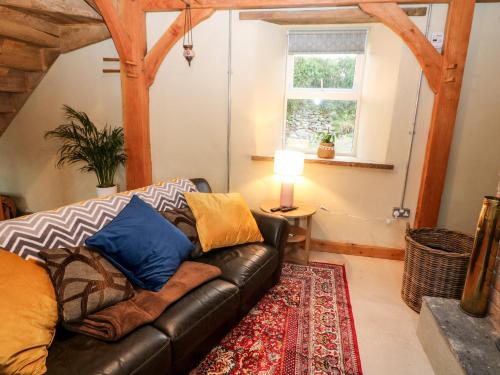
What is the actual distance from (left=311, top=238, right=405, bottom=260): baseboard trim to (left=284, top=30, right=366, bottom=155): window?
0.99m

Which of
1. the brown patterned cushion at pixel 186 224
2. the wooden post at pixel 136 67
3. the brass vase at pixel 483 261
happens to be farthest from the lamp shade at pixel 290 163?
the wooden post at pixel 136 67

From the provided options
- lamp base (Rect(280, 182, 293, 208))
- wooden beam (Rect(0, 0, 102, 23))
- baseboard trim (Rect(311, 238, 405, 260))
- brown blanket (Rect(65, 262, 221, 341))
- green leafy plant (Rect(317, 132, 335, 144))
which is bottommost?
baseboard trim (Rect(311, 238, 405, 260))

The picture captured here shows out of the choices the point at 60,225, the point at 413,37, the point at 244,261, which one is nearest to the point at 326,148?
the point at 413,37

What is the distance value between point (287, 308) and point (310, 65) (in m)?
2.44

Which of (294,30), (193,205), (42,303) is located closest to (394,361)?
(193,205)

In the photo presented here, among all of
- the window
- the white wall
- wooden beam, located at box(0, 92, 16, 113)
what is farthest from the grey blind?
wooden beam, located at box(0, 92, 16, 113)

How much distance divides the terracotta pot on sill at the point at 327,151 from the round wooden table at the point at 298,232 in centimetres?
53

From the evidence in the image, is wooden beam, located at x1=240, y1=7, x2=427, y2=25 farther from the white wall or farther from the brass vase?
the brass vase

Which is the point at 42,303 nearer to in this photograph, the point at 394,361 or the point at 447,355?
the point at 394,361

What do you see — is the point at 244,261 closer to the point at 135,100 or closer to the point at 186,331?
the point at 186,331

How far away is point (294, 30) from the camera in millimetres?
3150

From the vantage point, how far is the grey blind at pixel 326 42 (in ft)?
10.0

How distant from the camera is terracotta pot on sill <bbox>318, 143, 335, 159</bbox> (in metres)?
→ 3.05

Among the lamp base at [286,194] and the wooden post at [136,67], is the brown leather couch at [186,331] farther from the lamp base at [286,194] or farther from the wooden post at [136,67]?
the wooden post at [136,67]
